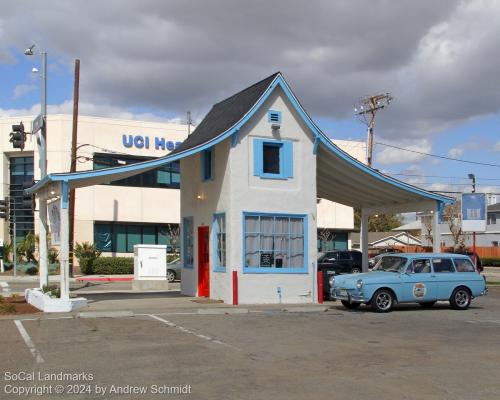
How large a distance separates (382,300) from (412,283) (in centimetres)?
99

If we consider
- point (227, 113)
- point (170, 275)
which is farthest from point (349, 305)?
point (170, 275)

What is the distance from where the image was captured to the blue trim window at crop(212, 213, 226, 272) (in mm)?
19297

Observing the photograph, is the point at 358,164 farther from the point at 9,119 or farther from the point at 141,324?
the point at 9,119

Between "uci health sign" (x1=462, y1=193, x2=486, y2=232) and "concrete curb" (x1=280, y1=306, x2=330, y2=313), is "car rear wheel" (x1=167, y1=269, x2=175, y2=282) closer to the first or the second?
"uci health sign" (x1=462, y1=193, x2=486, y2=232)

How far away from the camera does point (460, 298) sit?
1812 cm

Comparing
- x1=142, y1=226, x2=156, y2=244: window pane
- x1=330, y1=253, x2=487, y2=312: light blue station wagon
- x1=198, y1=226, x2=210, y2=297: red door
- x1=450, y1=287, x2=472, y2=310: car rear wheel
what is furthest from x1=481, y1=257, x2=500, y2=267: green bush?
x1=198, y1=226, x2=210, y2=297: red door

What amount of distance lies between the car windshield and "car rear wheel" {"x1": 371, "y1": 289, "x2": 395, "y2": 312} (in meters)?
0.84

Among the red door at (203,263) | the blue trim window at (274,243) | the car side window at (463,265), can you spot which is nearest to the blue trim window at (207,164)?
the red door at (203,263)

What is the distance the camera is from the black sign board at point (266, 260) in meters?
19.1

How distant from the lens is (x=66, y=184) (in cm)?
1716

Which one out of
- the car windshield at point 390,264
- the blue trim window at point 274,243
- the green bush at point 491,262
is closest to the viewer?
the car windshield at point 390,264

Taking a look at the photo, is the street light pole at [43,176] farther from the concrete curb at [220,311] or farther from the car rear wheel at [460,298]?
the car rear wheel at [460,298]

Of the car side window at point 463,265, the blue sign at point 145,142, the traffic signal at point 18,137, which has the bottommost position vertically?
the car side window at point 463,265

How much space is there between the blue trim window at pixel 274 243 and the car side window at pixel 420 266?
3374 millimetres
